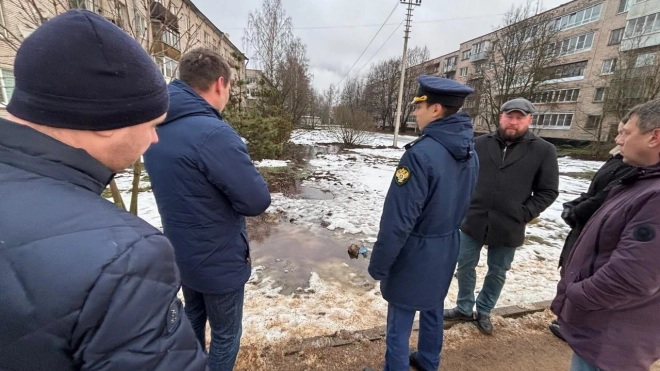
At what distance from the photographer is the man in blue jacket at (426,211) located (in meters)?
1.79

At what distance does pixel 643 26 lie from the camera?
76.6ft

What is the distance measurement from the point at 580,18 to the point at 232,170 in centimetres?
4182

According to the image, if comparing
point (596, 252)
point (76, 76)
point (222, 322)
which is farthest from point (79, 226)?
point (596, 252)

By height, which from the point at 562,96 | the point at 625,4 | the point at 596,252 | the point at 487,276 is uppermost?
the point at 625,4

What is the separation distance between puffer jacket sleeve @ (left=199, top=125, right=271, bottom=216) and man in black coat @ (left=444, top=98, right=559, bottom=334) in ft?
6.95

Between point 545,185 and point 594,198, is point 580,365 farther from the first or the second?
point 545,185

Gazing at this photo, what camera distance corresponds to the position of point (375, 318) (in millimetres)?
2957

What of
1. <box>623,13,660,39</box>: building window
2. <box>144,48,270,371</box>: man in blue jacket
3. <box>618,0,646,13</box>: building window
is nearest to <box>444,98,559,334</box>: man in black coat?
<box>144,48,270,371</box>: man in blue jacket

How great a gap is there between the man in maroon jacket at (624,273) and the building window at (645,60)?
81.0 feet

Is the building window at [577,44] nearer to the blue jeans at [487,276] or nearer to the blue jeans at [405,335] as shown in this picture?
the blue jeans at [487,276]

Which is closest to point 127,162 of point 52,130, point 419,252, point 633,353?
point 52,130

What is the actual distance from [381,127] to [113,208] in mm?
51116

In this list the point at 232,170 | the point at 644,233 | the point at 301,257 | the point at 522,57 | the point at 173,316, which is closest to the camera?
the point at 173,316

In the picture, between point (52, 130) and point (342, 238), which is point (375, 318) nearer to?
point (342, 238)
